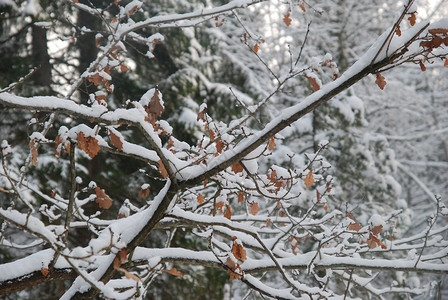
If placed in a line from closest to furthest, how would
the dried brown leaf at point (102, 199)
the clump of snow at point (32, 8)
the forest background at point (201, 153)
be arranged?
the forest background at point (201, 153) → the dried brown leaf at point (102, 199) → the clump of snow at point (32, 8)

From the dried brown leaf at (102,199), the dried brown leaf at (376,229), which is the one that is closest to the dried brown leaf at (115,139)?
the dried brown leaf at (102,199)

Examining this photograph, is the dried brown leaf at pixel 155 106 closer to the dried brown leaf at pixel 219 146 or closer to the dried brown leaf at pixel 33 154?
the dried brown leaf at pixel 219 146

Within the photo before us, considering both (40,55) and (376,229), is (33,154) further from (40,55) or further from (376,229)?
(40,55)

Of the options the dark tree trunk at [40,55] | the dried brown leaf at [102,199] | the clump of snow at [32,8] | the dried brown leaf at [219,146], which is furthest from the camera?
the dark tree trunk at [40,55]

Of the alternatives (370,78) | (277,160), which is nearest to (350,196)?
(277,160)

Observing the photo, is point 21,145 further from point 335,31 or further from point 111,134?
point 335,31

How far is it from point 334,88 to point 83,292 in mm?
1792

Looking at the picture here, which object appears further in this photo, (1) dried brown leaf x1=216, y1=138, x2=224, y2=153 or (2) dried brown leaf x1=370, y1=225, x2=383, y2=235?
(2) dried brown leaf x1=370, y1=225, x2=383, y2=235

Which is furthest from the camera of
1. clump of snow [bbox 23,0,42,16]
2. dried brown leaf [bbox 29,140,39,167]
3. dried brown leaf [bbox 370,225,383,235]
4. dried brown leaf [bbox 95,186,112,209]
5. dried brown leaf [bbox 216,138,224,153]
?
clump of snow [bbox 23,0,42,16]

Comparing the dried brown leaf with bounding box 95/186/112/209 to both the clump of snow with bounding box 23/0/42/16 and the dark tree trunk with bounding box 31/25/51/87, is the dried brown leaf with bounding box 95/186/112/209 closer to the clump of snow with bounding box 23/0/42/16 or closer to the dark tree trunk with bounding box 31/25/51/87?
the clump of snow with bounding box 23/0/42/16

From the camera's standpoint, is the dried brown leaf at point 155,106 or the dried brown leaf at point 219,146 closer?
the dried brown leaf at point 155,106

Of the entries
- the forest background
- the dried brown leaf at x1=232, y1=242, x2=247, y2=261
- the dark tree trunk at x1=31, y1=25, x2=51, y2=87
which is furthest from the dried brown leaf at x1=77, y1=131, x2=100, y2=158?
the dark tree trunk at x1=31, y1=25, x2=51, y2=87

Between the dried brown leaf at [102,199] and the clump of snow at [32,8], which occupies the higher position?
the clump of snow at [32,8]

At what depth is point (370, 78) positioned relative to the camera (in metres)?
9.55
